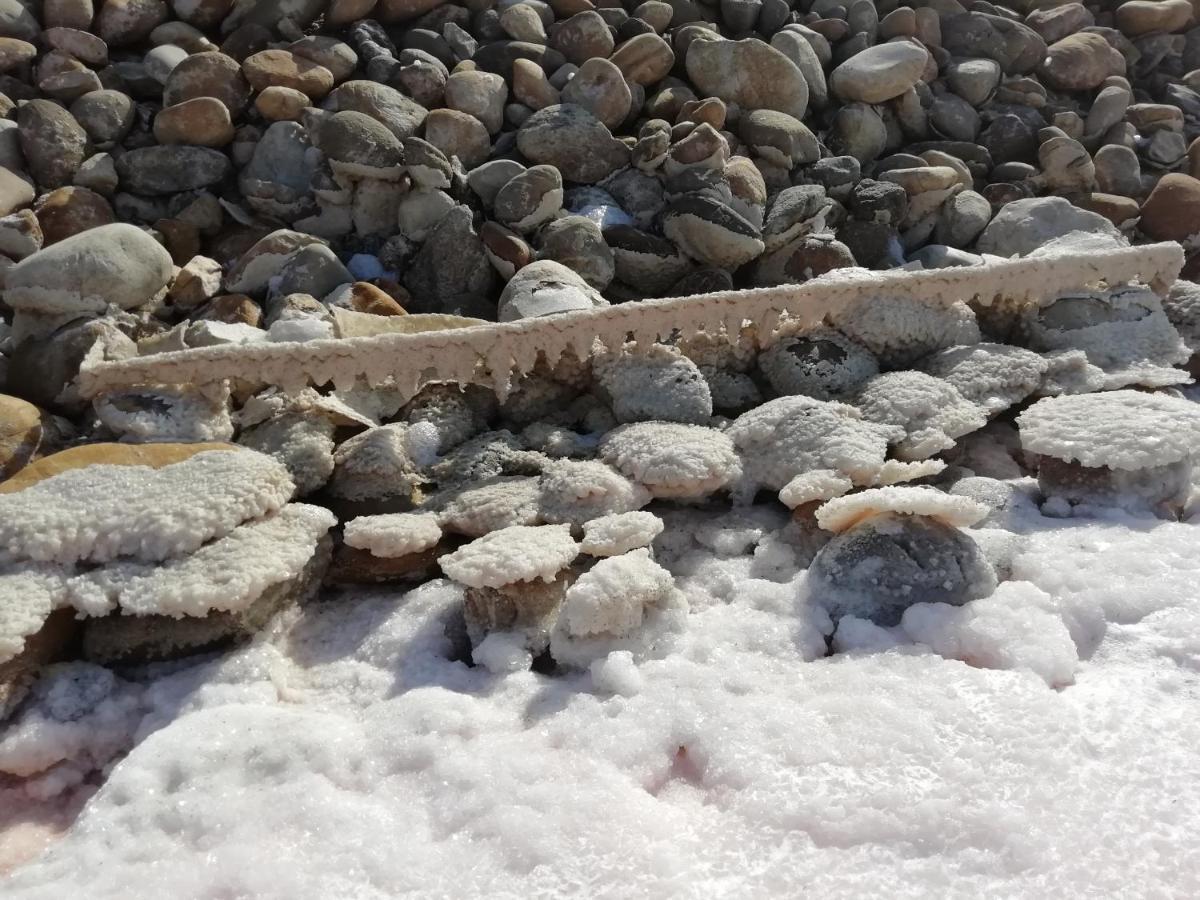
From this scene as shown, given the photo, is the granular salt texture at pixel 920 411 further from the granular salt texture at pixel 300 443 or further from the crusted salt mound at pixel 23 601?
the crusted salt mound at pixel 23 601

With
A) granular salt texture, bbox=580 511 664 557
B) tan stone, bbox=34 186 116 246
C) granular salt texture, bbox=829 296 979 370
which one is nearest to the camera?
granular salt texture, bbox=580 511 664 557

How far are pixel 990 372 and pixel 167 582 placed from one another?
237 centimetres

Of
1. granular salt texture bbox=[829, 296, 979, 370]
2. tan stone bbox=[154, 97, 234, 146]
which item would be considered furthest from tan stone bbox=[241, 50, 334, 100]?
granular salt texture bbox=[829, 296, 979, 370]

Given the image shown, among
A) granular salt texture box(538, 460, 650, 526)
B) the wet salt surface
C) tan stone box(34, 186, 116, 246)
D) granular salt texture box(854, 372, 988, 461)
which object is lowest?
the wet salt surface

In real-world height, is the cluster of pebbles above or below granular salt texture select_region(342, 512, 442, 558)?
above

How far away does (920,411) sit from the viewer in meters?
2.56

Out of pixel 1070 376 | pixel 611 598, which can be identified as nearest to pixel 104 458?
pixel 611 598

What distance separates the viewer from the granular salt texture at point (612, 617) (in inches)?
73.2

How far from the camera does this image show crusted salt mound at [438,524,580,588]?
6.27 ft

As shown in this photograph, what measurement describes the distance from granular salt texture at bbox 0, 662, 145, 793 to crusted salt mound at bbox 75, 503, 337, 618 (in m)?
0.15

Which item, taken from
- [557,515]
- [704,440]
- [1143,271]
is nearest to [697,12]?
[1143,271]

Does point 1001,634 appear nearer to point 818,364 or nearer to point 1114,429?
point 1114,429

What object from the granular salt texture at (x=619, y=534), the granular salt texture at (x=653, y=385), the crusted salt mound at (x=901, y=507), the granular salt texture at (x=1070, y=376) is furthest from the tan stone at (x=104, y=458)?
the granular salt texture at (x=1070, y=376)

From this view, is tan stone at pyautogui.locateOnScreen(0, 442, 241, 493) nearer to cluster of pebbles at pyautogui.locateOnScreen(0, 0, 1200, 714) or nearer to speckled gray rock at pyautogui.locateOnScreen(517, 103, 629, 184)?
cluster of pebbles at pyautogui.locateOnScreen(0, 0, 1200, 714)
